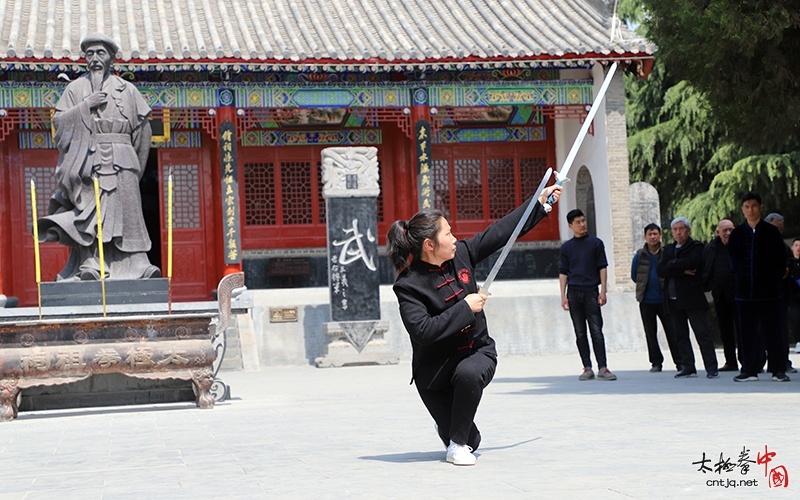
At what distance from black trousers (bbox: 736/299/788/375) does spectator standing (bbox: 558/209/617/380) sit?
4.26 feet

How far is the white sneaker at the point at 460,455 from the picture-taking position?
178 inches

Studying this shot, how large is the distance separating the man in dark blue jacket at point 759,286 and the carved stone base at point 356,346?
5492 mm

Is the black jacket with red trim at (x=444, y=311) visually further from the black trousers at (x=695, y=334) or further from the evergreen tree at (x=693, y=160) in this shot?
the evergreen tree at (x=693, y=160)

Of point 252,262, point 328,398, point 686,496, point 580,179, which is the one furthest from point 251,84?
point 686,496

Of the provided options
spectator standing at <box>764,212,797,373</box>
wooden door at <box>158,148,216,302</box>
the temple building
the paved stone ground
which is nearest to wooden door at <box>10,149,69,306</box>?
the temple building

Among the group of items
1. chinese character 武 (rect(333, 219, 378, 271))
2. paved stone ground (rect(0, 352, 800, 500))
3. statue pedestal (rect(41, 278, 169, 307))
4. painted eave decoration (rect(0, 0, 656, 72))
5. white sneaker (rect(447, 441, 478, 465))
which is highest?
painted eave decoration (rect(0, 0, 656, 72))

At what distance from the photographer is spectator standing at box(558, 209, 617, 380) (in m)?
9.32

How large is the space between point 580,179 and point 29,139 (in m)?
8.58

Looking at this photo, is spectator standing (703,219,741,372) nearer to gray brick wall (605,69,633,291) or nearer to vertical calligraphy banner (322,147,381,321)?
vertical calligraphy banner (322,147,381,321)

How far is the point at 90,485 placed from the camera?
449 cm

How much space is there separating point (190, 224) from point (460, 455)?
12992mm

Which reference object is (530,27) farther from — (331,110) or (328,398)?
(328,398)

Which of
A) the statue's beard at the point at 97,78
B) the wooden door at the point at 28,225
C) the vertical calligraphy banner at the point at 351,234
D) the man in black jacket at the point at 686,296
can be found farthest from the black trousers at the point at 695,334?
the wooden door at the point at 28,225

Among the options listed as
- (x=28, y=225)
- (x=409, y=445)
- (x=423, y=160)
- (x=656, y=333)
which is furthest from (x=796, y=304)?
(x=28, y=225)
